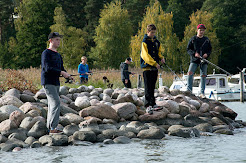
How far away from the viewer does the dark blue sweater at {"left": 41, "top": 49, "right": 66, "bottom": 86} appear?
22.8 feet

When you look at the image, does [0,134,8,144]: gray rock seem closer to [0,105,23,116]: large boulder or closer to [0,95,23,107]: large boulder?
[0,105,23,116]: large boulder

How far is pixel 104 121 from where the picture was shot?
26.9 feet

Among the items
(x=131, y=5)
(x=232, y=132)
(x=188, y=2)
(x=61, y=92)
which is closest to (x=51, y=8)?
(x=131, y=5)

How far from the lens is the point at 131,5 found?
50.4 m

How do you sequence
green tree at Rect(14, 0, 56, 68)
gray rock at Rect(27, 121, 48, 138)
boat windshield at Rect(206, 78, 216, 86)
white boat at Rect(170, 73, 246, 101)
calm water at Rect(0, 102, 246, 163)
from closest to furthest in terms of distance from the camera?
calm water at Rect(0, 102, 246, 163) < gray rock at Rect(27, 121, 48, 138) < white boat at Rect(170, 73, 246, 101) < boat windshield at Rect(206, 78, 216, 86) < green tree at Rect(14, 0, 56, 68)

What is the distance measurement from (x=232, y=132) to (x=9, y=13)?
5176 cm

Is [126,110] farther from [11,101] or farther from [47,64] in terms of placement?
[11,101]

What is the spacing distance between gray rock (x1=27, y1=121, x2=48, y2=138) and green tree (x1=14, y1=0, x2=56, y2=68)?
37604mm

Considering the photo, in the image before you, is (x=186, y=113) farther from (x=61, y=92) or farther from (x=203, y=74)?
(x=61, y=92)

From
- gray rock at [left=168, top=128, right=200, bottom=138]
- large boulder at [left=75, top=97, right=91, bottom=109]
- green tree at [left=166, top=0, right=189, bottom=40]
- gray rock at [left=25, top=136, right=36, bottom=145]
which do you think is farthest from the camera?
green tree at [left=166, top=0, right=189, bottom=40]

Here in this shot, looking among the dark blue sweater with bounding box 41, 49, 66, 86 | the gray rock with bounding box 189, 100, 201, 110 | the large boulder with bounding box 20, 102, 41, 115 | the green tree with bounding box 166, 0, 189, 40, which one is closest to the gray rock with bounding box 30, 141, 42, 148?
the dark blue sweater with bounding box 41, 49, 66, 86

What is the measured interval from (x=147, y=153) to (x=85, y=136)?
4.66 feet

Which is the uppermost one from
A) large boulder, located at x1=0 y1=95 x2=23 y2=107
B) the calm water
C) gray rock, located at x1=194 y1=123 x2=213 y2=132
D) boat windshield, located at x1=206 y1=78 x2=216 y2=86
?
boat windshield, located at x1=206 y1=78 x2=216 y2=86

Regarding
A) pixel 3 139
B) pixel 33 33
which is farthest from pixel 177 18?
pixel 3 139
